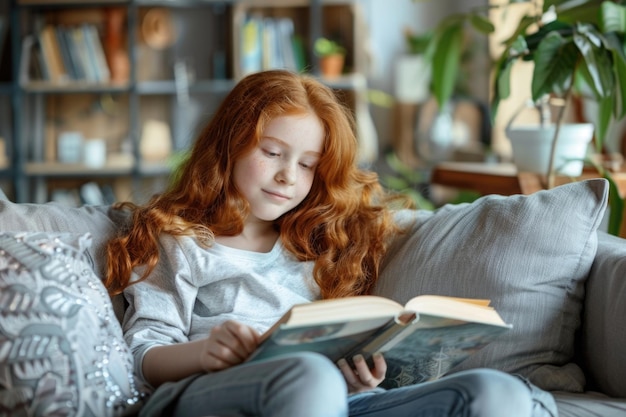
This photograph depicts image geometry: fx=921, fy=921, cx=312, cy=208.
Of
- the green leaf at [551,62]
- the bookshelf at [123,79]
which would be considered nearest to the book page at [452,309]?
the green leaf at [551,62]

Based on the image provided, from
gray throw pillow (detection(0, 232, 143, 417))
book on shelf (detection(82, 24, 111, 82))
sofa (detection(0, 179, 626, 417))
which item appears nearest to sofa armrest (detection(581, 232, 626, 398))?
sofa (detection(0, 179, 626, 417))

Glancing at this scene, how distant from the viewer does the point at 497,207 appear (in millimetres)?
1618

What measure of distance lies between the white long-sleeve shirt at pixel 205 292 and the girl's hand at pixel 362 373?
251 millimetres

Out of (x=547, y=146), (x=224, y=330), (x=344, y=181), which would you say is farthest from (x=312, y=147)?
(x=547, y=146)

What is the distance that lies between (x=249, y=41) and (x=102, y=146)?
33.8 inches

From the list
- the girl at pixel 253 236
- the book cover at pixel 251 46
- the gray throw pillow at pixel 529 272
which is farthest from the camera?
the book cover at pixel 251 46

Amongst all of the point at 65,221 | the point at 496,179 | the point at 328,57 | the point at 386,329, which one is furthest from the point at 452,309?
the point at 328,57

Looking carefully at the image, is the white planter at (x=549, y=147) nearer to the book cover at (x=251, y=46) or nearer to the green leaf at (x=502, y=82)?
the green leaf at (x=502, y=82)

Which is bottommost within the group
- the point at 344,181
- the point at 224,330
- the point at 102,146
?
the point at 102,146

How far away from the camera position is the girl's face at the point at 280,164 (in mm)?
1587

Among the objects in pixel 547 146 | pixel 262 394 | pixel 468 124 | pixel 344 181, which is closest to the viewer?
pixel 262 394

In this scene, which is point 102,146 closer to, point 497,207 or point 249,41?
point 249,41

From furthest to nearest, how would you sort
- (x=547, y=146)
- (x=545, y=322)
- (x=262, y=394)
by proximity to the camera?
(x=547, y=146) < (x=545, y=322) < (x=262, y=394)

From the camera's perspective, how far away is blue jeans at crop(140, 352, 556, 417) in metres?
1.16
